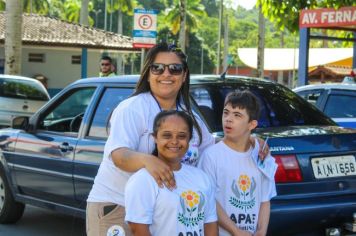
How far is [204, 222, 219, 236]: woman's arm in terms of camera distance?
2.88 meters

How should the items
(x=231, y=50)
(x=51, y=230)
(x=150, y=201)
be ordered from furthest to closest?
1. (x=231, y=50)
2. (x=51, y=230)
3. (x=150, y=201)

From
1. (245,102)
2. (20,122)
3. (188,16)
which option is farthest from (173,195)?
(188,16)

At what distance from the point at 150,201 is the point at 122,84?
101 inches

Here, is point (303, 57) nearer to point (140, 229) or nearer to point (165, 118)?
point (165, 118)

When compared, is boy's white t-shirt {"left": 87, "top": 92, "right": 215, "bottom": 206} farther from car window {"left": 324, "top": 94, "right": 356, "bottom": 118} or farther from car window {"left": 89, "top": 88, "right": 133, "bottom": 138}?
car window {"left": 324, "top": 94, "right": 356, "bottom": 118}

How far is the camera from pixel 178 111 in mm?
2902

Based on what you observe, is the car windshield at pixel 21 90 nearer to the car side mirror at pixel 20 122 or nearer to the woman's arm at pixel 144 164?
the car side mirror at pixel 20 122

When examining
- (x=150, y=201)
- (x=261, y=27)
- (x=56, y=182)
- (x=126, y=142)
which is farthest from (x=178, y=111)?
(x=261, y=27)

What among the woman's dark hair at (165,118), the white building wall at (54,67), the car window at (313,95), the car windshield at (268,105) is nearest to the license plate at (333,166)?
the car windshield at (268,105)

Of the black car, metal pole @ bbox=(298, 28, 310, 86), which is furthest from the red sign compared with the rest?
the black car

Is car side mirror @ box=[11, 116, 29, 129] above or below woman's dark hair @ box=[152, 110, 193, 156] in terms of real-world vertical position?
below

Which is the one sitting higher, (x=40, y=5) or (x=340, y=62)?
(x=40, y=5)

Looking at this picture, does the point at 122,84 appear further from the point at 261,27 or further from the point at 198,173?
the point at 261,27

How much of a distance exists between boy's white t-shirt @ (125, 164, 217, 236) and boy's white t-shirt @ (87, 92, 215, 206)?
0.21 m
